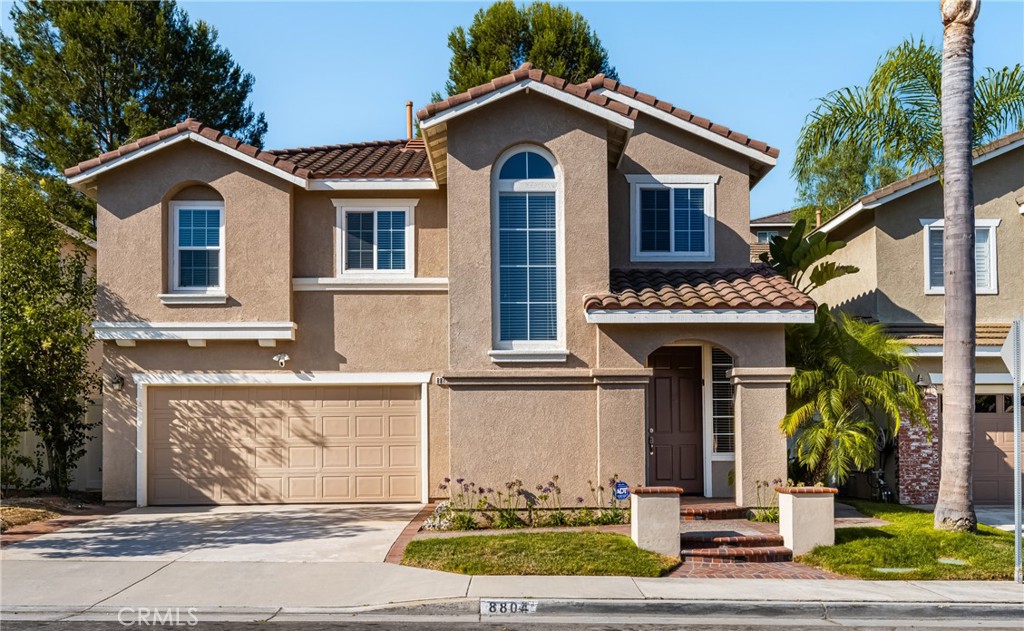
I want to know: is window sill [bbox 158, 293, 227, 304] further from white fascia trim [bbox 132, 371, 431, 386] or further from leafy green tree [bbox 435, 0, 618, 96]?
leafy green tree [bbox 435, 0, 618, 96]

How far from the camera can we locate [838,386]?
15.3 m

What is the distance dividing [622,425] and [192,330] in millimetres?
7449

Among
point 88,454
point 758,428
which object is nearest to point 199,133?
point 88,454

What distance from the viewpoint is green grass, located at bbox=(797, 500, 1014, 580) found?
11.5 metres

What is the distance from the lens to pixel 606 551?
38.7 feet

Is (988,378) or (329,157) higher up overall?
(329,157)

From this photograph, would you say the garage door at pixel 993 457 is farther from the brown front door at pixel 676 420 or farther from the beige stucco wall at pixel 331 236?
the beige stucco wall at pixel 331 236

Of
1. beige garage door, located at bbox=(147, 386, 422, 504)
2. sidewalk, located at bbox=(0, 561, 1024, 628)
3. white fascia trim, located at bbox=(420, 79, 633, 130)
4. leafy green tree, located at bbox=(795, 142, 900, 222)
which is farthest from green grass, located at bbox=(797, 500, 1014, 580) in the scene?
leafy green tree, located at bbox=(795, 142, 900, 222)

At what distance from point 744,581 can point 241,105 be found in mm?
24584

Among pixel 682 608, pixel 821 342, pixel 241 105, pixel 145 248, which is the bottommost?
pixel 682 608

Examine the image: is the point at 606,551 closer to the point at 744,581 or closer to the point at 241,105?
the point at 744,581

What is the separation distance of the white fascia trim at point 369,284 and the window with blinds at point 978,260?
370 inches

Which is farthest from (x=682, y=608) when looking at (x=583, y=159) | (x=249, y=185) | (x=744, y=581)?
(x=249, y=185)

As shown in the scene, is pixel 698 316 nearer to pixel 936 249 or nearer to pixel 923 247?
pixel 923 247
